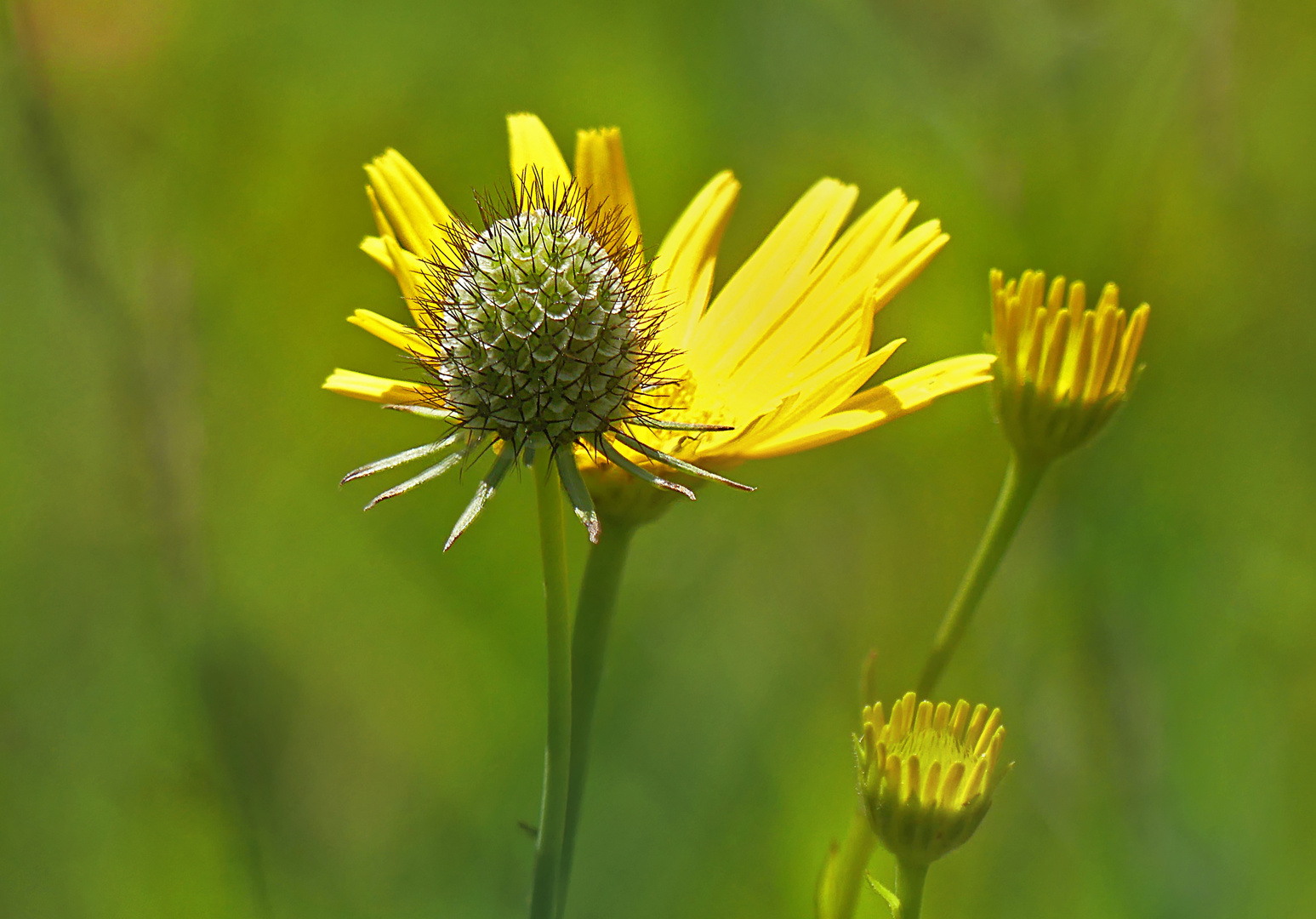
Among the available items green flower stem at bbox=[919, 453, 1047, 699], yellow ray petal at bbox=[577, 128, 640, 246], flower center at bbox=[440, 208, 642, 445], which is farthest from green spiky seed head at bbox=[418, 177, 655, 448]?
green flower stem at bbox=[919, 453, 1047, 699]

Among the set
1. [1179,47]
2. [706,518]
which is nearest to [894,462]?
[706,518]

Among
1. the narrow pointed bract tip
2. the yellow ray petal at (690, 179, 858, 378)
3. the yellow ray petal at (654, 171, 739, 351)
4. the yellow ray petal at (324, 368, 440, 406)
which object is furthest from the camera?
the yellow ray petal at (654, 171, 739, 351)

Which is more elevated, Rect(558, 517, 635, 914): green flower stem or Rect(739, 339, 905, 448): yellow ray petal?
Rect(739, 339, 905, 448): yellow ray petal

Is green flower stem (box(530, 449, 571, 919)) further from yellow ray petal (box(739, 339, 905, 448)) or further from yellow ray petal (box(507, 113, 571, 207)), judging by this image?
yellow ray petal (box(507, 113, 571, 207))

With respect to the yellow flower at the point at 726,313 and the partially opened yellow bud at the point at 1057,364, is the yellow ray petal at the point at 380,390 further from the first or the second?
the partially opened yellow bud at the point at 1057,364

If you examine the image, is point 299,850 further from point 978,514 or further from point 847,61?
point 847,61

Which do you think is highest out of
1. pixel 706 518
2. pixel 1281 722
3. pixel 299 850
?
pixel 706 518

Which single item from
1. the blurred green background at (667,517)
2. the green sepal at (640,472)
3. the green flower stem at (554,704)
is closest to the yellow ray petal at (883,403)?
the green sepal at (640,472)
